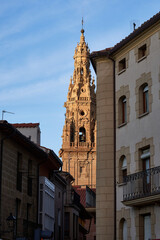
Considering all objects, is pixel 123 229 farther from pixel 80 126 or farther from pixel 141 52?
pixel 80 126

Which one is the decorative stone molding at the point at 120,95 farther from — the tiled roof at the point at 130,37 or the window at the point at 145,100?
the tiled roof at the point at 130,37

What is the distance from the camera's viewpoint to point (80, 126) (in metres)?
138

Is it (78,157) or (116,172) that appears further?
(78,157)

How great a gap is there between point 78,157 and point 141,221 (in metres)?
103

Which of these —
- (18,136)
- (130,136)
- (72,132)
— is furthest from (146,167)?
(72,132)

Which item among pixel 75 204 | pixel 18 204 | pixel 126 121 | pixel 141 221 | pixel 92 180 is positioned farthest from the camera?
pixel 92 180

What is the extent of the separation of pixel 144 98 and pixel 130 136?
217cm

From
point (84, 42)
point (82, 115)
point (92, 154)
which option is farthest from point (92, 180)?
point (84, 42)

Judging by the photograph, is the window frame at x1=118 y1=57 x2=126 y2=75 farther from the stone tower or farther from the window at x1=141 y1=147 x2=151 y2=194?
the stone tower

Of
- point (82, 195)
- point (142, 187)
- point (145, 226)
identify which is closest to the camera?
point (142, 187)

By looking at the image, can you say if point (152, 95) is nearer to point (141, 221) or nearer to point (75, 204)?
point (141, 221)

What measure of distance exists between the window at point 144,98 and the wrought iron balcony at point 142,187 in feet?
11.8

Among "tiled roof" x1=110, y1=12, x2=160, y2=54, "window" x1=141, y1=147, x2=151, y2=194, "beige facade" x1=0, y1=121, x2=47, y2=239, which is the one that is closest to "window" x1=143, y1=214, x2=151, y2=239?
"window" x1=141, y1=147, x2=151, y2=194

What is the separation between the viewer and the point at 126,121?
3334 centimetres
